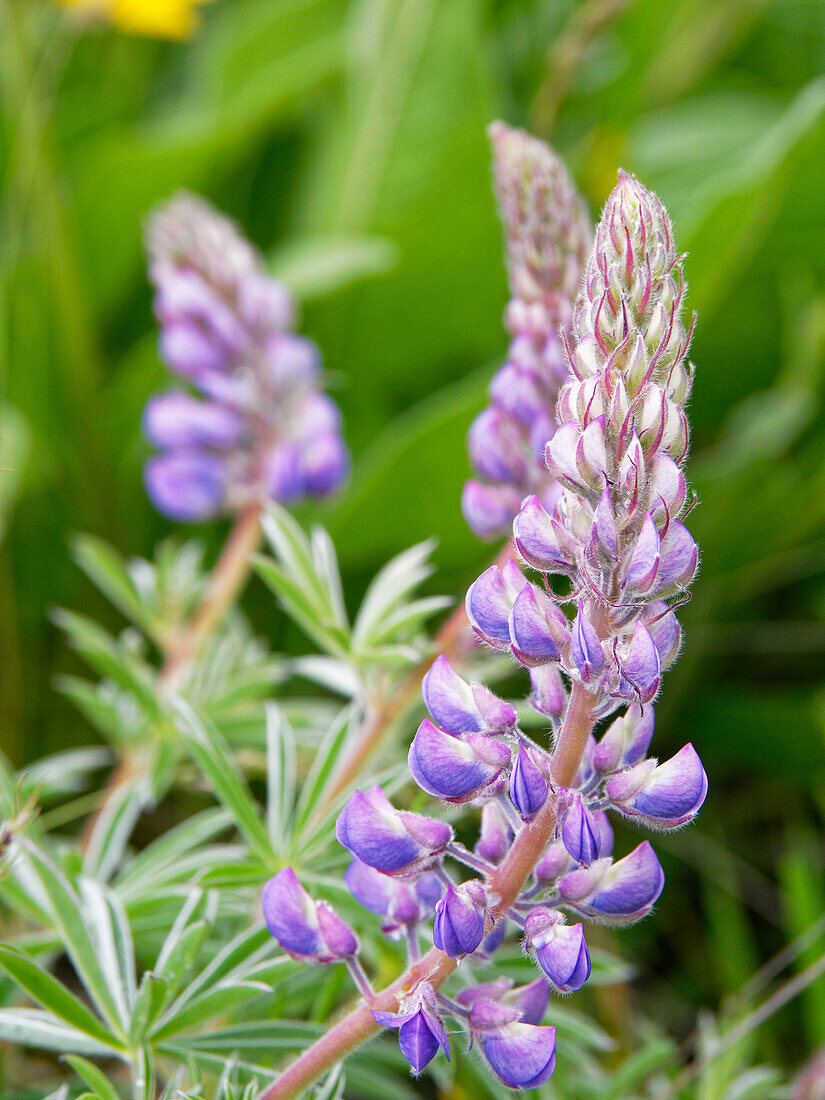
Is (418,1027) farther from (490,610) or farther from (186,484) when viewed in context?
(186,484)

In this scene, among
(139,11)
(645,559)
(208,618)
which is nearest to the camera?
(645,559)

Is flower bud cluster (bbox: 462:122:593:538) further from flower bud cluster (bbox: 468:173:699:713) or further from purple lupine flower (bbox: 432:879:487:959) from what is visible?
purple lupine flower (bbox: 432:879:487:959)

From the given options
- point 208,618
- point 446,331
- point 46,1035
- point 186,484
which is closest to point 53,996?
point 46,1035

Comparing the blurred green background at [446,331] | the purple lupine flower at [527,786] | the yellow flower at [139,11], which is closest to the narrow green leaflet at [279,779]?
the purple lupine flower at [527,786]

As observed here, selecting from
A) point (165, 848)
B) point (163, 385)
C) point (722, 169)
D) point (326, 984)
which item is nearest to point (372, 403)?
point (163, 385)

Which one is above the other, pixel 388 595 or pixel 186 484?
pixel 186 484
